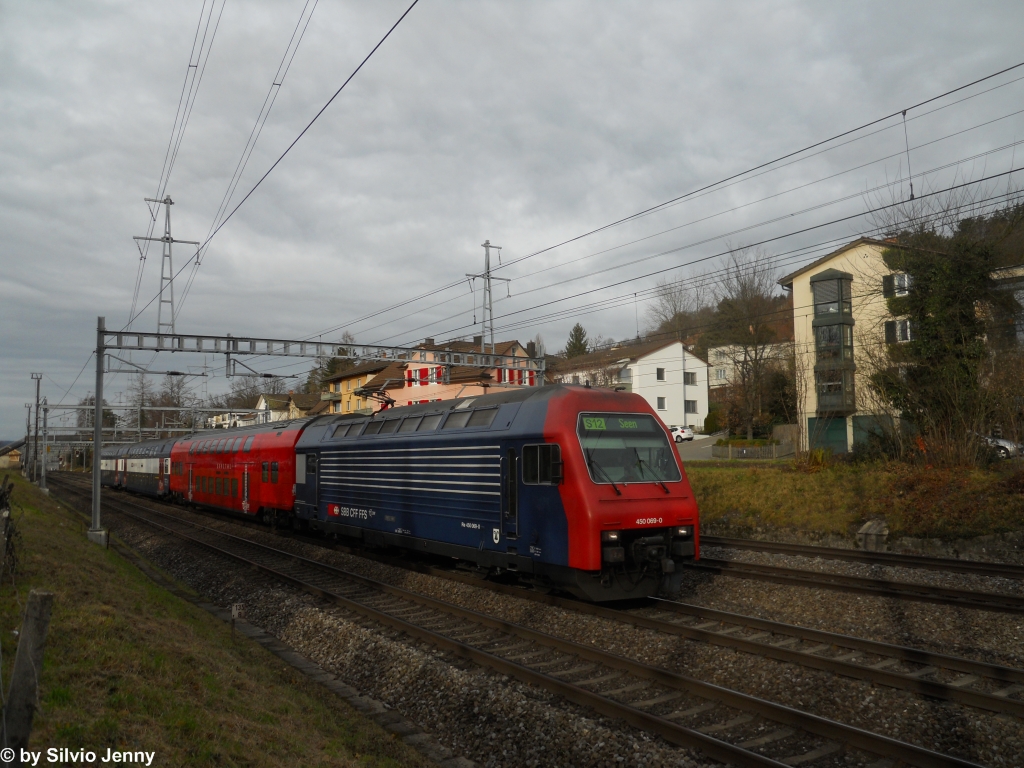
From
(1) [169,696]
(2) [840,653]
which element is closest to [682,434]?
(2) [840,653]

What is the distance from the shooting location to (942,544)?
1605 cm

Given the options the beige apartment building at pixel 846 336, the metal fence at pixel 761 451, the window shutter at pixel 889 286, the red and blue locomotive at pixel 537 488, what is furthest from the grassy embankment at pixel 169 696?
the metal fence at pixel 761 451

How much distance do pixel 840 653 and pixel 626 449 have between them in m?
3.95

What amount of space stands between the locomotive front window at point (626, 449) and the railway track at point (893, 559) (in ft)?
20.8

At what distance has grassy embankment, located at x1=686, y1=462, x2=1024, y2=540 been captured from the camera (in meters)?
16.1

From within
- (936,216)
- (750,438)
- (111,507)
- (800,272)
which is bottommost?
(111,507)

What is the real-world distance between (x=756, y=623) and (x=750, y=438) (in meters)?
35.4

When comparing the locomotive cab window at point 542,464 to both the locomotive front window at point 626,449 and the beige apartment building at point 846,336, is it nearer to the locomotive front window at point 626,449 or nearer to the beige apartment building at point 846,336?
the locomotive front window at point 626,449

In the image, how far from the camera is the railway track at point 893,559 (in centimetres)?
1294

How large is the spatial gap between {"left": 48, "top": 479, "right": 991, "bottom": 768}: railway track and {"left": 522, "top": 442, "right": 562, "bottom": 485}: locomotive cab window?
83.0 inches

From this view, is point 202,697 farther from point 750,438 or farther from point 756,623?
point 750,438

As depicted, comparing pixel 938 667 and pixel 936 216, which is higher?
pixel 936 216

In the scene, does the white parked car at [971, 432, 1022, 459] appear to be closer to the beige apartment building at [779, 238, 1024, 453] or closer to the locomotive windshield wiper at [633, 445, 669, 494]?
the beige apartment building at [779, 238, 1024, 453]

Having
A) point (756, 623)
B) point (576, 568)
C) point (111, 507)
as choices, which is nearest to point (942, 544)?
point (756, 623)
